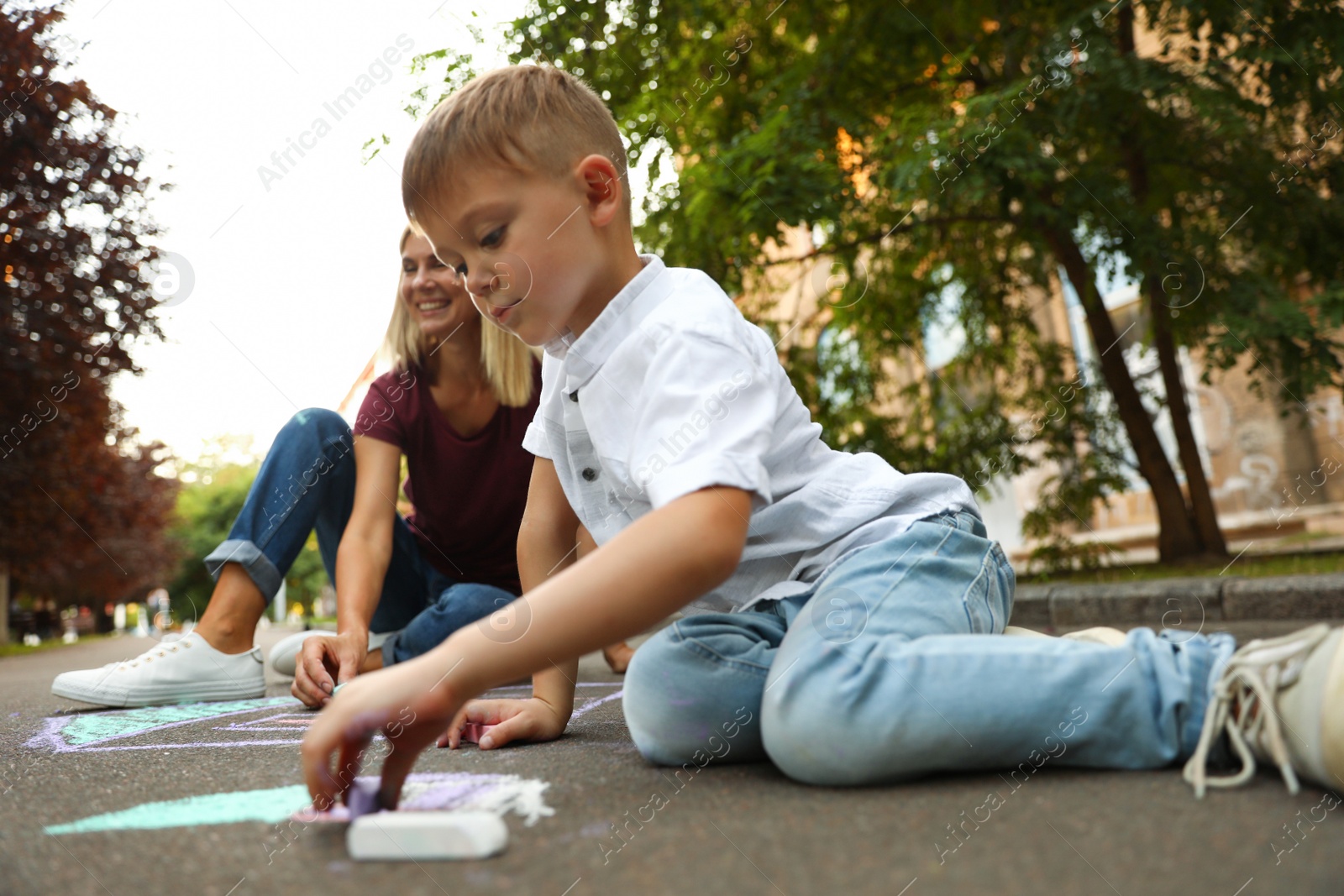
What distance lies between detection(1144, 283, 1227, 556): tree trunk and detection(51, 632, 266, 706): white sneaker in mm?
5519

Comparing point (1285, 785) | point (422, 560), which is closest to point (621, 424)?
point (1285, 785)

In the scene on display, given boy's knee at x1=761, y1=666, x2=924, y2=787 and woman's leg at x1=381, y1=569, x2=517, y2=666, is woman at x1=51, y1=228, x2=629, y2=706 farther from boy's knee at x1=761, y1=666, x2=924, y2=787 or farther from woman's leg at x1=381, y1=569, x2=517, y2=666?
boy's knee at x1=761, y1=666, x2=924, y2=787

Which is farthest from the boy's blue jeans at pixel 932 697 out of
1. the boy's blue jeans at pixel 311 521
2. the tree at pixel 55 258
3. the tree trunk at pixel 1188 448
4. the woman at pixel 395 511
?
the tree at pixel 55 258

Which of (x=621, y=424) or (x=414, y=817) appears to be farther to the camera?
(x=621, y=424)

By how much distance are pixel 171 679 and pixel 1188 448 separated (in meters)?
5.90

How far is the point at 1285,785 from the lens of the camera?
1.21 metres

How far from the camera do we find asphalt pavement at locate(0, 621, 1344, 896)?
95 cm

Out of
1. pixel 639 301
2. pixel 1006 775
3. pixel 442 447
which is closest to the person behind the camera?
pixel 1006 775

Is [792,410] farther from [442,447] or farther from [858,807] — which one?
[442,447]

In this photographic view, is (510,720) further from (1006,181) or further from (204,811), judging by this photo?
(1006,181)

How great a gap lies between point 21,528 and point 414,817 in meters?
11.8

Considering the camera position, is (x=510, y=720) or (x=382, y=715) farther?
(x=510, y=720)

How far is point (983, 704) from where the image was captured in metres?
1.34

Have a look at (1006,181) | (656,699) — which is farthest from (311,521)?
(1006,181)
